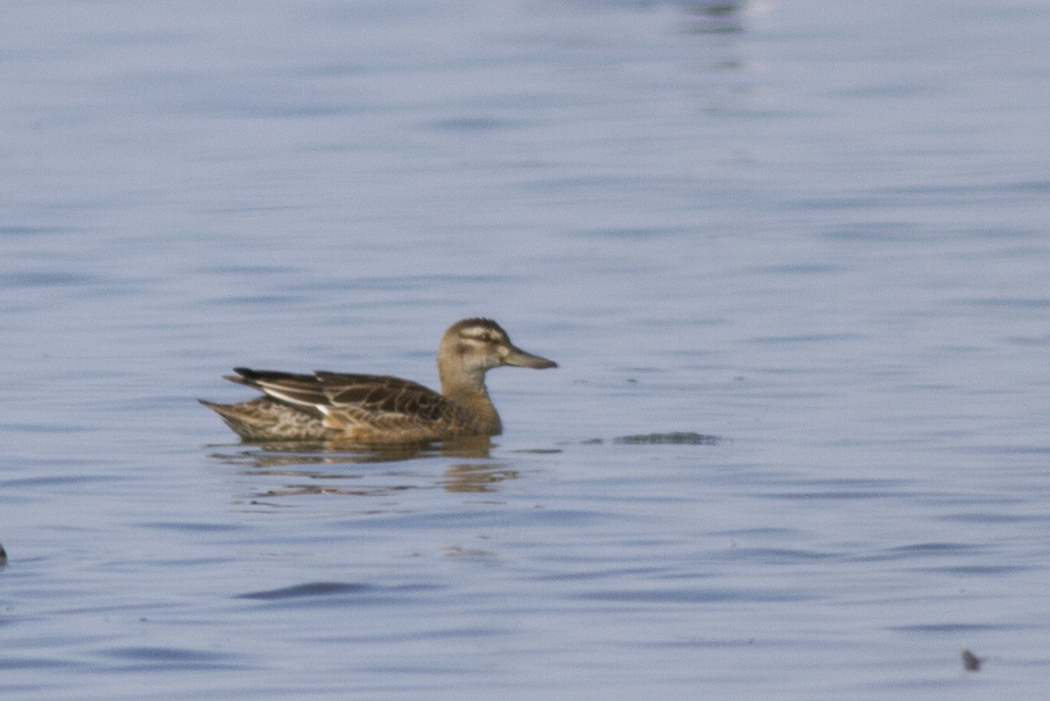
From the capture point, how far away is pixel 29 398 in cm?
1367

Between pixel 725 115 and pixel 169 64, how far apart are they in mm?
8642

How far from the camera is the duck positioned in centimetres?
1309

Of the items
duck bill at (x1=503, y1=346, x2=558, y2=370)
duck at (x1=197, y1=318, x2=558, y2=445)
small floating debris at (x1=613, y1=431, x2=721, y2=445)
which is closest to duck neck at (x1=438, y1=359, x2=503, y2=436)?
duck at (x1=197, y1=318, x2=558, y2=445)

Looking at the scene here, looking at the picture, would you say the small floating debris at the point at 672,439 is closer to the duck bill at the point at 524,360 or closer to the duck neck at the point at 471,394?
the duck neck at the point at 471,394

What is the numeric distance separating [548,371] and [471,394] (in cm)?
132

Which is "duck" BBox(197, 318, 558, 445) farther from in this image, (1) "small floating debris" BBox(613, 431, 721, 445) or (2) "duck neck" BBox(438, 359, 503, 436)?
(1) "small floating debris" BBox(613, 431, 721, 445)

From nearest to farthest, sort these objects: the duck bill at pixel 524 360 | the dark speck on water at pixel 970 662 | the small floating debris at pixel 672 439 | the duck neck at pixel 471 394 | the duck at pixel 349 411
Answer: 1. the dark speck on water at pixel 970 662
2. the small floating debris at pixel 672 439
3. the duck at pixel 349 411
4. the duck neck at pixel 471 394
5. the duck bill at pixel 524 360

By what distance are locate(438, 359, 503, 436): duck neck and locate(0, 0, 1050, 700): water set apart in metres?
0.25

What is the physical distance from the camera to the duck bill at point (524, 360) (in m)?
13.8

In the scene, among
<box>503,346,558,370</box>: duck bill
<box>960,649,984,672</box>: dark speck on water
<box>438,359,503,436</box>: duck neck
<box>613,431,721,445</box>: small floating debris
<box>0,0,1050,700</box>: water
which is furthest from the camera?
<box>503,346,558,370</box>: duck bill

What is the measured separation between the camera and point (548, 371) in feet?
49.3

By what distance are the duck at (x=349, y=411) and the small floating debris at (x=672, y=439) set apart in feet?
Answer: 3.82

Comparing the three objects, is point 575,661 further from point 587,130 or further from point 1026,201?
point 587,130

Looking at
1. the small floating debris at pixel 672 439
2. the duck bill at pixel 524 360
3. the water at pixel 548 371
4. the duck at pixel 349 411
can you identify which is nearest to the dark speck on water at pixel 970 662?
the water at pixel 548 371
